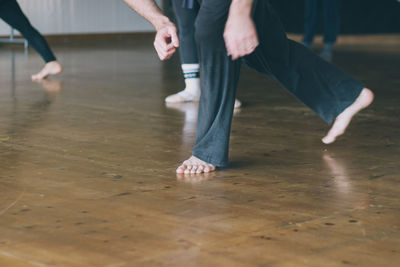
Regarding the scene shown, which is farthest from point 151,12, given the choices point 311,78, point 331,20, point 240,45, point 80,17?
point 80,17

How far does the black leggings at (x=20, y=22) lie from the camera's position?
3842 millimetres

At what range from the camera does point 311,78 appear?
1.89 m

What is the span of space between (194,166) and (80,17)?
6938mm

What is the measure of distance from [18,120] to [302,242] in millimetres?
1562

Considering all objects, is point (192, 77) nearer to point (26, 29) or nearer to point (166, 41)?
point (26, 29)

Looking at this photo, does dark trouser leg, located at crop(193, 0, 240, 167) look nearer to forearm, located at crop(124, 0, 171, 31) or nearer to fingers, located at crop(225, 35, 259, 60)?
forearm, located at crop(124, 0, 171, 31)

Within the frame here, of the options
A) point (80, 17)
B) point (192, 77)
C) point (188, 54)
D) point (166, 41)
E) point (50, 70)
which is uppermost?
point (166, 41)

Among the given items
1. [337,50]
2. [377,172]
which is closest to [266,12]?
[377,172]

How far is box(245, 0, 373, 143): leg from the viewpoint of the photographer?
1842mm

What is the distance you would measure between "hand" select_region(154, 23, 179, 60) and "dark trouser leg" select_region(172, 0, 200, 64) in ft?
3.86

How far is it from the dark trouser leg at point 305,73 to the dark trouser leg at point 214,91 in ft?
0.34

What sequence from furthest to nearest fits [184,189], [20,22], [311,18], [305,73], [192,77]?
[311,18] < [20,22] < [192,77] < [305,73] < [184,189]

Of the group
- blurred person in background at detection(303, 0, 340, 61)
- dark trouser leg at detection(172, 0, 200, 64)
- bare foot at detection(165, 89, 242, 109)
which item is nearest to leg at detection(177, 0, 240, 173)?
dark trouser leg at detection(172, 0, 200, 64)

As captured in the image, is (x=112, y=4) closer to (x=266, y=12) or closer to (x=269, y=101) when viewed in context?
(x=269, y=101)
